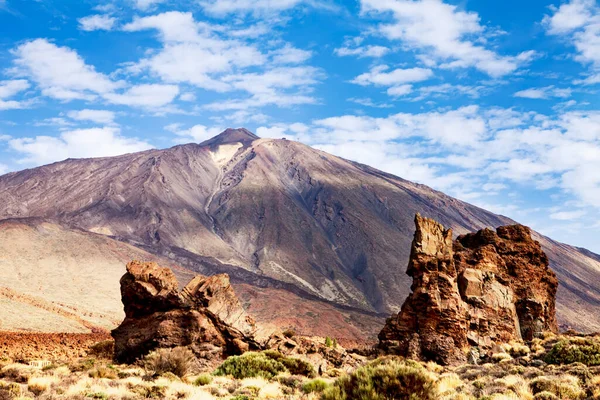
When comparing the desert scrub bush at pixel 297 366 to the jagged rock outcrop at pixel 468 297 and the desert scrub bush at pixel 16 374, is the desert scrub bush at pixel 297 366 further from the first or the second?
the desert scrub bush at pixel 16 374

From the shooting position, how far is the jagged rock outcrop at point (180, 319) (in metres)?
27.6

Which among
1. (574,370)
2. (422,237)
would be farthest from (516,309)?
(574,370)

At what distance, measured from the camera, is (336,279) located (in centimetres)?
15100

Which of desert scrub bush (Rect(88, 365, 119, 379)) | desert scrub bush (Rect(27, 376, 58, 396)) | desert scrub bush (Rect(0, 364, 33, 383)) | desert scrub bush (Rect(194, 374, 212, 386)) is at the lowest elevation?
desert scrub bush (Rect(0, 364, 33, 383))

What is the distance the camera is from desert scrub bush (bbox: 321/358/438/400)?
11.8 meters

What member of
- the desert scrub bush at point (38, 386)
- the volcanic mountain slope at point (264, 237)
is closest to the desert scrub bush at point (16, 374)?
the desert scrub bush at point (38, 386)

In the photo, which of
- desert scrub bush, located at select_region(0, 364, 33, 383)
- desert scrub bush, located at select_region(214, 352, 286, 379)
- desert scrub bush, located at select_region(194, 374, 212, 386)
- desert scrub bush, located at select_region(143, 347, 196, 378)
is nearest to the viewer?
desert scrub bush, located at select_region(0, 364, 33, 383)

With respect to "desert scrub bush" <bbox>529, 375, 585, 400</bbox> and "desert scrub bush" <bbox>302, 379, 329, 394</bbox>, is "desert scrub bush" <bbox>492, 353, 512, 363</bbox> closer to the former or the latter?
"desert scrub bush" <bbox>529, 375, 585, 400</bbox>

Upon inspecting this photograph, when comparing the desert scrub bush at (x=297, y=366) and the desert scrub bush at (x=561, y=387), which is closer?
the desert scrub bush at (x=561, y=387)

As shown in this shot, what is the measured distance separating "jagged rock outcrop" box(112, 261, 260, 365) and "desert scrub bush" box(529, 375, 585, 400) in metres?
15.9

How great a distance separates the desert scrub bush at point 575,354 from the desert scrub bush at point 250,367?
1282 cm

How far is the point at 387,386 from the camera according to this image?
39.3ft

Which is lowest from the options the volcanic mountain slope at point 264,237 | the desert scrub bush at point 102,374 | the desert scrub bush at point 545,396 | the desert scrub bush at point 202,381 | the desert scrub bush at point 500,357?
the desert scrub bush at point 102,374

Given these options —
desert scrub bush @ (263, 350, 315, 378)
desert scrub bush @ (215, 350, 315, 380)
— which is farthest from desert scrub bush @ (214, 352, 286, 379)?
desert scrub bush @ (263, 350, 315, 378)
